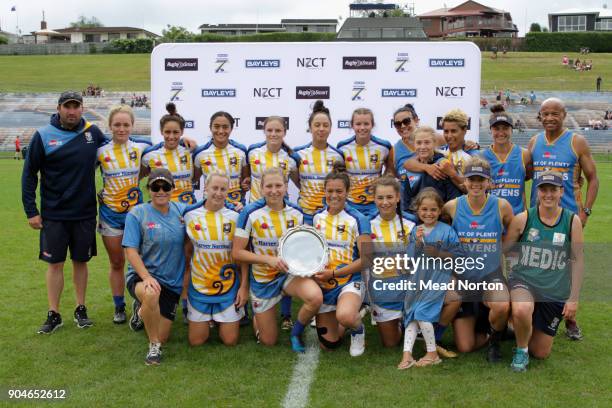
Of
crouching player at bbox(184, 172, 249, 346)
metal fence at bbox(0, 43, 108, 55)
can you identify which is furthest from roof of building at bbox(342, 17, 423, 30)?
metal fence at bbox(0, 43, 108, 55)

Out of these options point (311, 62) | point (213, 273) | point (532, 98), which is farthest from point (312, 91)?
point (532, 98)

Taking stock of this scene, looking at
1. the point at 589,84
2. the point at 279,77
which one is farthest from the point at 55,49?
the point at 279,77

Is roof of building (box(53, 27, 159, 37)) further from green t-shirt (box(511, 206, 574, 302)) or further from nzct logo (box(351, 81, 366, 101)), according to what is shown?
green t-shirt (box(511, 206, 574, 302))

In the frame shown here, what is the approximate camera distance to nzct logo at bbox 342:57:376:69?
24.3ft

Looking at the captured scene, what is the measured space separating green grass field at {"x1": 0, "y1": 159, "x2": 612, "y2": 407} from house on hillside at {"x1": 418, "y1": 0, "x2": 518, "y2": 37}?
7132 cm

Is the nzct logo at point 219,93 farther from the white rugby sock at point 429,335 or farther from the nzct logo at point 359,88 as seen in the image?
the white rugby sock at point 429,335

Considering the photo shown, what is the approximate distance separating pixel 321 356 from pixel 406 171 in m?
1.63

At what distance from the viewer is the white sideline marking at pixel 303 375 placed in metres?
3.80

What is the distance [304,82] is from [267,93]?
0.45 m

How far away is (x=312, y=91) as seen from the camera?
7492mm

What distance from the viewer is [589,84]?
40.6 metres

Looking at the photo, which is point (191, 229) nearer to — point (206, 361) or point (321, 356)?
point (206, 361)

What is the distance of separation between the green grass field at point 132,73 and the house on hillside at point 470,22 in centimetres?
1690

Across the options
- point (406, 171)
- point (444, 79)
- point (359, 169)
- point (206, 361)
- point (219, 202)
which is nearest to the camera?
point (206, 361)
